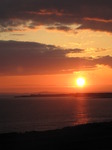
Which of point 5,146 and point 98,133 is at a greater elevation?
point 98,133

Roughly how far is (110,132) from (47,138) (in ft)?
20.8

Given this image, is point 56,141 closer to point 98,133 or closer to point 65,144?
point 65,144

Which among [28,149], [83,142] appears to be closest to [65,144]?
[83,142]

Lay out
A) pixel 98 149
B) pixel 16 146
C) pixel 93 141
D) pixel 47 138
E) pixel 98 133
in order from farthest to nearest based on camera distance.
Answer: pixel 98 133, pixel 47 138, pixel 93 141, pixel 16 146, pixel 98 149

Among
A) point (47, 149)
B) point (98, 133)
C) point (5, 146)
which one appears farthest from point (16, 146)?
point (98, 133)

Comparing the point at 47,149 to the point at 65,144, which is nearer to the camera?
the point at 47,149

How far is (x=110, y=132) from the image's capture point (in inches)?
1164

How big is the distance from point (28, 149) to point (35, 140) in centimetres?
381

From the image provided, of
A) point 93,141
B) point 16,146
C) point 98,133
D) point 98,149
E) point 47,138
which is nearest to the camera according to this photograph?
point 98,149

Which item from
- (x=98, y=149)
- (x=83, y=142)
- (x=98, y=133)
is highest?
(x=98, y=133)

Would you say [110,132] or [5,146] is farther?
[110,132]

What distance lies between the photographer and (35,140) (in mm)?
25031

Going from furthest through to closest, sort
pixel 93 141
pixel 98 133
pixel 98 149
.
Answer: pixel 98 133, pixel 93 141, pixel 98 149

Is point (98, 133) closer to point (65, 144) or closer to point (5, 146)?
point (65, 144)
